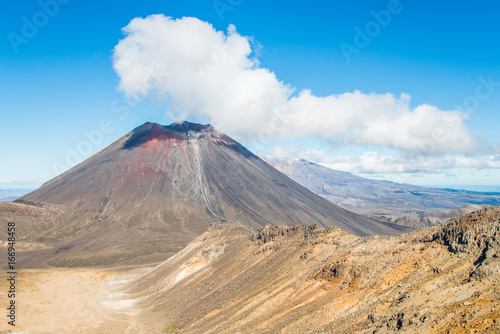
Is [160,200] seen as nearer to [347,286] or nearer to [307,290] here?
[307,290]

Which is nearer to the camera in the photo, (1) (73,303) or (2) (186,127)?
(1) (73,303)

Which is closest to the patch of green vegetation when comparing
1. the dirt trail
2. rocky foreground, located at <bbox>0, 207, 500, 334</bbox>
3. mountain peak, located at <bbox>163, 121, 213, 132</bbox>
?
rocky foreground, located at <bbox>0, 207, 500, 334</bbox>

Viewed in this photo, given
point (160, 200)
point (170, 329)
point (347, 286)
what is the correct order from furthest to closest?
point (160, 200) → point (170, 329) → point (347, 286)

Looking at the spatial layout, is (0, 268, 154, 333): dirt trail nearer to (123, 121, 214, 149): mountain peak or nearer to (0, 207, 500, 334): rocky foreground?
(0, 207, 500, 334): rocky foreground

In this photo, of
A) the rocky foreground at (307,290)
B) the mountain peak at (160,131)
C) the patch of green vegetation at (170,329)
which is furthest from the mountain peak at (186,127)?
the patch of green vegetation at (170,329)

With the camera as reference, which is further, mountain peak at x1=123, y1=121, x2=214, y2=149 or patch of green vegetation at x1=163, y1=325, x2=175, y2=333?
mountain peak at x1=123, y1=121, x2=214, y2=149

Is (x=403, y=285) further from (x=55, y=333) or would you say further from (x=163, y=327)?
(x=55, y=333)

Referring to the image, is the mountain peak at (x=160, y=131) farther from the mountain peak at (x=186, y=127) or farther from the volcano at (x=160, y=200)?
the volcano at (x=160, y=200)

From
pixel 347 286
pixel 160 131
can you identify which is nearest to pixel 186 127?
pixel 160 131
